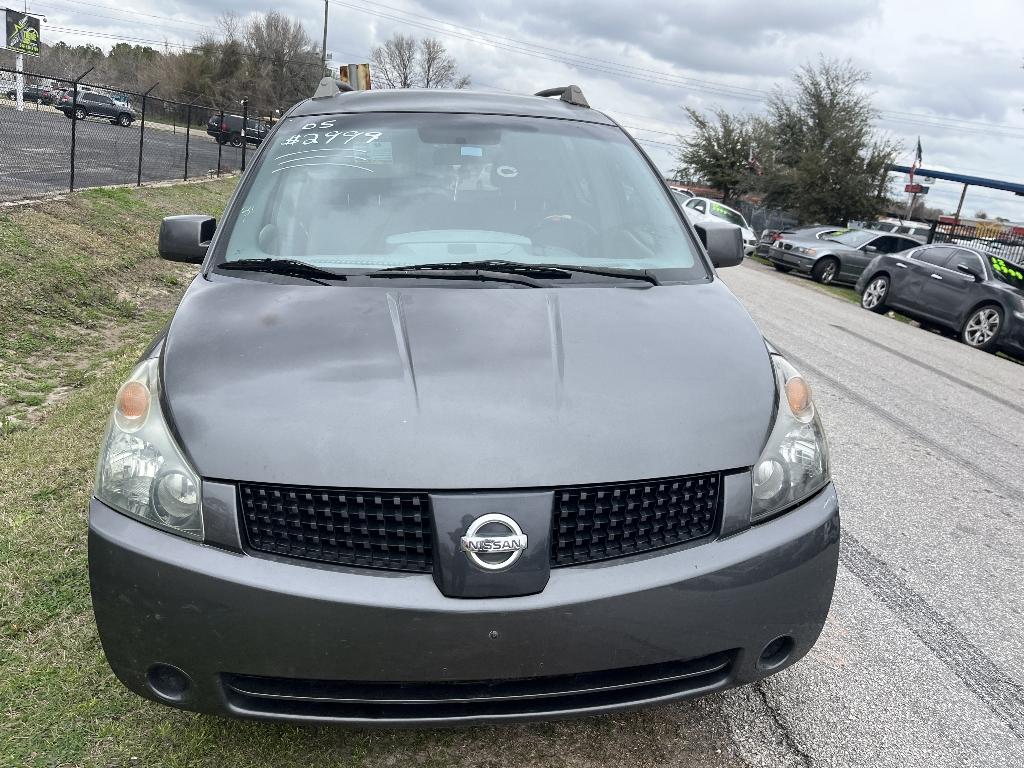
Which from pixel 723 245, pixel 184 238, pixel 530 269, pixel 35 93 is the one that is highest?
pixel 35 93

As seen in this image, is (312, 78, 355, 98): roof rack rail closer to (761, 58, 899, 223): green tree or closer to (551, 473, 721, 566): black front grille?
(551, 473, 721, 566): black front grille

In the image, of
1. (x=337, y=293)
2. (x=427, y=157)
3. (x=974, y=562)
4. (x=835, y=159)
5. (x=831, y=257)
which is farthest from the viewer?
(x=835, y=159)

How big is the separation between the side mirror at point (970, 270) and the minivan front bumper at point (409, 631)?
531 inches

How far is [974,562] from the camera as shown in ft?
13.2

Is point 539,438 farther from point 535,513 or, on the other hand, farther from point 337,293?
point 337,293

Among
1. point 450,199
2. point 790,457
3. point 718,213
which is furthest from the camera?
point 718,213

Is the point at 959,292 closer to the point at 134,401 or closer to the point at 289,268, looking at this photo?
the point at 289,268

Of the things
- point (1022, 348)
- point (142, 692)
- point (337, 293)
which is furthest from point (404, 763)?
point (1022, 348)

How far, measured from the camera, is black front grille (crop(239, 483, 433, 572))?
76.4 inches

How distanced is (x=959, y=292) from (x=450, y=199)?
42.6 ft

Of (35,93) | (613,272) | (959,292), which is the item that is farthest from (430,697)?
(35,93)

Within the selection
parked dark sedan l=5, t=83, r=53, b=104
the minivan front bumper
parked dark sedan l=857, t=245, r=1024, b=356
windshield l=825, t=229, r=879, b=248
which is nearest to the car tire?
windshield l=825, t=229, r=879, b=248

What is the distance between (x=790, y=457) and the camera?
226 centimetres

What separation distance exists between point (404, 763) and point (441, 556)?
0.79m
